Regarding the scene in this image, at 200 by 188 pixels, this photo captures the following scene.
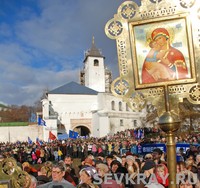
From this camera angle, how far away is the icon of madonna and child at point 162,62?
3.89 meters

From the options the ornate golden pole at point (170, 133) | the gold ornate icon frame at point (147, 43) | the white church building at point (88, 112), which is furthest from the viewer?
the white church building at point (88, 112)

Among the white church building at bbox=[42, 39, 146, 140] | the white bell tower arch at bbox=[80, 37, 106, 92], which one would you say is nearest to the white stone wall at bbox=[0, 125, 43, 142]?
the white church building at bbox=[42, 39, 146, 140]

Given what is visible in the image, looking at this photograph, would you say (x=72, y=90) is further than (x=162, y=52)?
Yes

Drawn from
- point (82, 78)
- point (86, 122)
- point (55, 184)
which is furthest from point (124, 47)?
point (82, 78)

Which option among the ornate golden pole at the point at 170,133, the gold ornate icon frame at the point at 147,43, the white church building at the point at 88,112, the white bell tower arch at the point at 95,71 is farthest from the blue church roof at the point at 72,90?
the ornate golden pole at the point at 170,133

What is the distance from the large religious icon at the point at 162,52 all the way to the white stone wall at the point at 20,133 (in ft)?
140

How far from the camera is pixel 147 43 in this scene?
13.3ft

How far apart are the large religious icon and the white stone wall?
140 ft

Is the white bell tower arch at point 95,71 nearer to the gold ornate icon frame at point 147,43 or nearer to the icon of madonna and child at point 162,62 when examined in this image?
the gold ornate icon frame at point 147,43

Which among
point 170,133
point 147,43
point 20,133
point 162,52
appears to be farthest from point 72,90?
point 170,133

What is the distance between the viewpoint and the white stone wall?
4488 centimetres

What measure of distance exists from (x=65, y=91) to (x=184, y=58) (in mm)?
52975

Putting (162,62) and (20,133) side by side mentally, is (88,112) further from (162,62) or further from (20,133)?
(162,62)

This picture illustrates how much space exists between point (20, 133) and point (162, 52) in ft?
146
